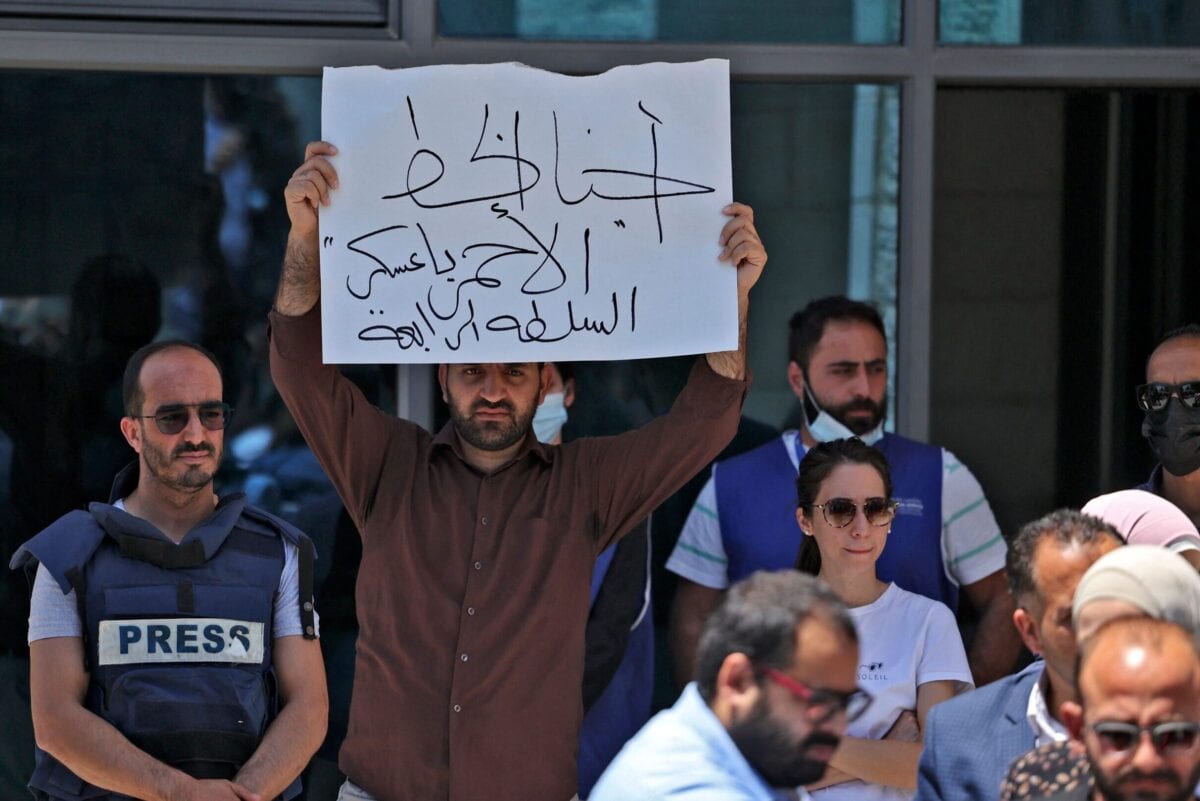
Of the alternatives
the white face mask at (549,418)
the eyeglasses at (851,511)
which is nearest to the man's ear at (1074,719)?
the eyeglasses at (851,511)

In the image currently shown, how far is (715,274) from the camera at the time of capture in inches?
158

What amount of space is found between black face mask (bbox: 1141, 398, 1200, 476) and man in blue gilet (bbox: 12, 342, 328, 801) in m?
2.06

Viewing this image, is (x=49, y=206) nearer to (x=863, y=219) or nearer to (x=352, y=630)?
(x=352, y=630)

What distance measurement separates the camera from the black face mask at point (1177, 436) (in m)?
4.17

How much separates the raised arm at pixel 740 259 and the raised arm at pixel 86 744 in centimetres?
142

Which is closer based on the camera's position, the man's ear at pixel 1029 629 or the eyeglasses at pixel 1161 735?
the eyeglasses at pixel 1161 735

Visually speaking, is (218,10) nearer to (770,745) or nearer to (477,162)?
(477,162)

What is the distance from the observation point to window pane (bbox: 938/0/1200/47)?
5340 millimetres

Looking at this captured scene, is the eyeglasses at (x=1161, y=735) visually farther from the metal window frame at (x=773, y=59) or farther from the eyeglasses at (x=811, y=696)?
the metal window frame at (x=773, y=59)

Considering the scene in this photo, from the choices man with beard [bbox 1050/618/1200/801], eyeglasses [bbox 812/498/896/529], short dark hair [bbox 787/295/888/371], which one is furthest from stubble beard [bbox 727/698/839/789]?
short dark hair [bbox 787/295/888/371]

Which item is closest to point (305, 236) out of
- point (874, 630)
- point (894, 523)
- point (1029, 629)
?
point (874, 630)

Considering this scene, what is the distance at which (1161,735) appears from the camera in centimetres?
248

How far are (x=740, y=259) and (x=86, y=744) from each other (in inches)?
70.1

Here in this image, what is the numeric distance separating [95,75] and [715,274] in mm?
2132
